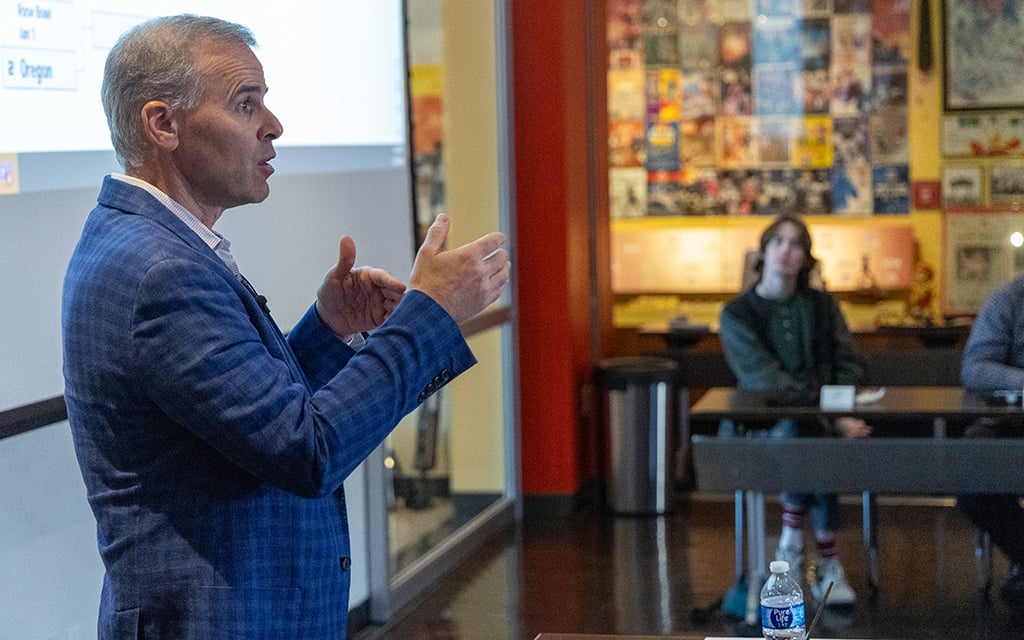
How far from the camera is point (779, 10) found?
7430mm

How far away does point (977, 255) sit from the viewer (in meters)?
7.25

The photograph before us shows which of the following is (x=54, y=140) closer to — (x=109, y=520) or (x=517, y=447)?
(x=109, y=520)

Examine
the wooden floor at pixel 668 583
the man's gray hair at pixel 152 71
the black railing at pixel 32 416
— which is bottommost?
the wooden floor at pixel 668 583

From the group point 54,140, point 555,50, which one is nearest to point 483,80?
point 555,50

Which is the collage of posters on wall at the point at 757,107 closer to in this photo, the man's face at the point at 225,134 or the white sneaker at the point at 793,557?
the white sneaker at the point at 793,557

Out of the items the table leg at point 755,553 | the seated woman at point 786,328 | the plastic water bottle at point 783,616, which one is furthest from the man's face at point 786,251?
the plastic water bottle at point 783,616

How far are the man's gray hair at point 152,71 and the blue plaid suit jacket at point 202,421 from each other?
0.09 metres

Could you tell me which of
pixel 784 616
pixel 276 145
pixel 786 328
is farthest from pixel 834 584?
pixel 784 616

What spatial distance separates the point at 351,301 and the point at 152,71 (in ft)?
1.42

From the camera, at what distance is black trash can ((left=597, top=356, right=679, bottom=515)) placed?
679cm

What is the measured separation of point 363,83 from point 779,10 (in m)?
3.57

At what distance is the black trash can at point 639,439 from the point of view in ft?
22.3

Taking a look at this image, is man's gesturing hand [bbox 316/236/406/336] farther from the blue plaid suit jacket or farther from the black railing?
the black railing

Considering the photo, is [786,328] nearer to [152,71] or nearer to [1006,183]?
[1006,183]
